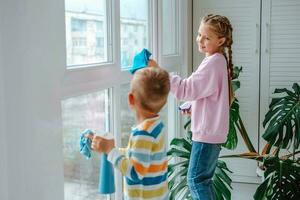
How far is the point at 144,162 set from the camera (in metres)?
1.27

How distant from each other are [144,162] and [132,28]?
1.25 metres

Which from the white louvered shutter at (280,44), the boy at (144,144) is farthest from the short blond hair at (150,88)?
the white louvered shutter at (280,44)

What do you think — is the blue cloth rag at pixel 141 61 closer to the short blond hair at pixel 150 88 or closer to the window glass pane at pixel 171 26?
the short blond hair at pixel 150 88

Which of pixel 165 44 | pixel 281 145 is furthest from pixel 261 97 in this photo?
pixel 165 44

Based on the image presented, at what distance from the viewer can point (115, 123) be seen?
2041mm

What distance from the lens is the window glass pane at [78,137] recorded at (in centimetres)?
167

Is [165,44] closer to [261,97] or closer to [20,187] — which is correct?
[261,97]

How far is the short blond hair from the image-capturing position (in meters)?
1.26

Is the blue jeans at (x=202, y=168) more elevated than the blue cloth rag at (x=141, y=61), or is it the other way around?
the blue cloth rag at (x=141, y=61)

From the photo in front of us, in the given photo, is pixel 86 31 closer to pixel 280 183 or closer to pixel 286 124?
pixel 280 183

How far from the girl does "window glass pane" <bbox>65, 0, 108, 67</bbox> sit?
14.9 inches

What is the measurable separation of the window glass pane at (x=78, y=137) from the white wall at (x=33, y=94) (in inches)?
9.6

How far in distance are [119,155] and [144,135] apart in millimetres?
99

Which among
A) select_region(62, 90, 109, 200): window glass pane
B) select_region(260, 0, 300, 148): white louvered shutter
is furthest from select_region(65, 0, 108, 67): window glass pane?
select_region(260, 0, 300, 148): white louvered shutter
